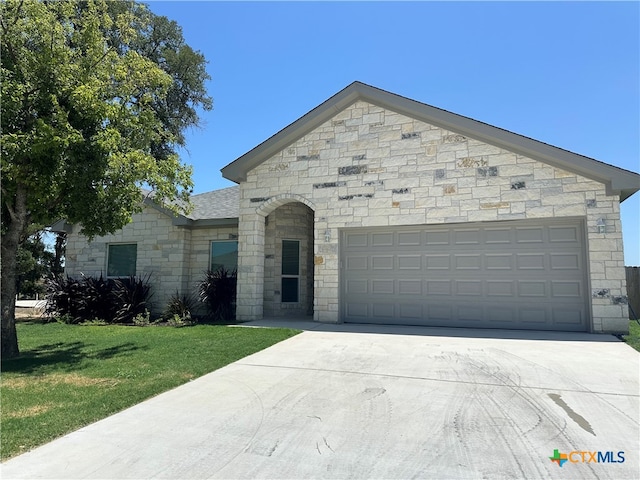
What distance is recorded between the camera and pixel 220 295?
12.5 metres

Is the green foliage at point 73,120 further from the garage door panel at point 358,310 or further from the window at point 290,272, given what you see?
the garage door panel at point 358,310

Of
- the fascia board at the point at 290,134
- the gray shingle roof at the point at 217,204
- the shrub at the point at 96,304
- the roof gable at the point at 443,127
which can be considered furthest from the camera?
the gray shingle roof at the point at 217,204

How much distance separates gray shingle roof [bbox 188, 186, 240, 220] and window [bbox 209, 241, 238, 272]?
95cm

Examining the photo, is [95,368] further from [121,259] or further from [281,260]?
[121,259]

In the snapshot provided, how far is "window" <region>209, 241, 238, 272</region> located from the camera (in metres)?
13.4

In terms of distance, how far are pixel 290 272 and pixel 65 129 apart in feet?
24.5

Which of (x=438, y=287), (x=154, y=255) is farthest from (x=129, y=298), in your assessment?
(x=438, y=287)

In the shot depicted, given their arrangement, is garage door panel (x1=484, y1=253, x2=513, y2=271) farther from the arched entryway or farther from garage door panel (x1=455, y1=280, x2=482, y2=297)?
the arched entryway

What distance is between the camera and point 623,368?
6.15 m

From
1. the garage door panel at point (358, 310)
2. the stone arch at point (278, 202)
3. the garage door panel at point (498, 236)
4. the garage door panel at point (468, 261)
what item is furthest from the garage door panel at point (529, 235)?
the stone arch at point (278, 202)

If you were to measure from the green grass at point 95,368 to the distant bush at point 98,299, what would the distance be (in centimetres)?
166

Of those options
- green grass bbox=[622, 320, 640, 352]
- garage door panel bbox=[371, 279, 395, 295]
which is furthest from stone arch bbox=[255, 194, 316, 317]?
green grass bbox=[622, 320, 640, 352]

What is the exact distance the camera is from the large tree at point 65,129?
694cm

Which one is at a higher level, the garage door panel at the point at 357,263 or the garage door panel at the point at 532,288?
the garage door panel at the point at 357,263
